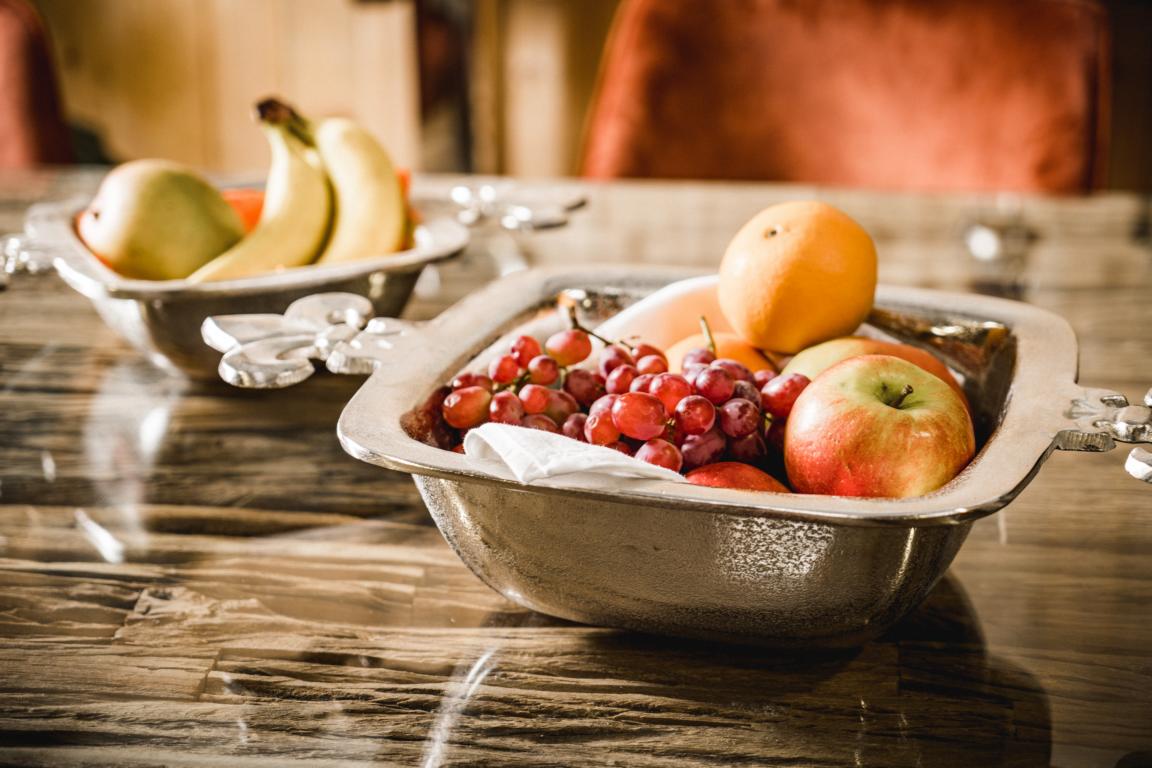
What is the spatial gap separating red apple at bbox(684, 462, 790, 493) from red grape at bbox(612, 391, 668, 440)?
0.03 meters

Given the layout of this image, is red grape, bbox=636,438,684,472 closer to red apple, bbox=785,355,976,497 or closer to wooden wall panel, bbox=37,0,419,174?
red apple, bbox=785,355,976,497

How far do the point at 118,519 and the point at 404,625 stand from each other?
184 millimetres

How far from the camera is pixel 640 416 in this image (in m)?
0.44

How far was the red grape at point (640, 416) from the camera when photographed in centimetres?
44

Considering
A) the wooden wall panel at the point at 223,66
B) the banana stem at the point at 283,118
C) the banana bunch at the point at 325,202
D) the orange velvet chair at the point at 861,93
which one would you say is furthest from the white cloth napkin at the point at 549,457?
the wooden wall panel at the point at 223,66

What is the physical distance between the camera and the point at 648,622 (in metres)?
0.44

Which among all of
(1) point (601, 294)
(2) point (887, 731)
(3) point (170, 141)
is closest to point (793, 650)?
(2) point (887, 731)

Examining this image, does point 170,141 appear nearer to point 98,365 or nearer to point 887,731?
Answer: point 98,365

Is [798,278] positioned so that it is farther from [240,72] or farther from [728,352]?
[240,72]

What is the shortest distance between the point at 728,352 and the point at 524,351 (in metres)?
0.11

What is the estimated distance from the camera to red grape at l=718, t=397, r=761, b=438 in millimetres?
458

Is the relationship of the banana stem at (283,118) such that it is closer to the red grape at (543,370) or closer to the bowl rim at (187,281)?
the bowl rim at (187,281)

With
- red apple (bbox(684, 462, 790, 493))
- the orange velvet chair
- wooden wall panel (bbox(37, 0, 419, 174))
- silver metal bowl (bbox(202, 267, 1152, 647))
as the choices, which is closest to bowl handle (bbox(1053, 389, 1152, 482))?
silver metal bowl (bbox(202, 267, 1152, 647))

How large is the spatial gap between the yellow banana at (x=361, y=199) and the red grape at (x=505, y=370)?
31 centimetres
